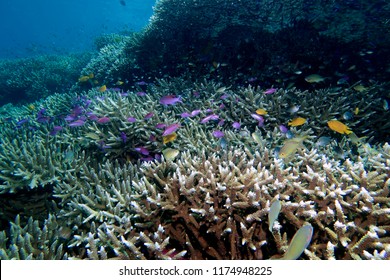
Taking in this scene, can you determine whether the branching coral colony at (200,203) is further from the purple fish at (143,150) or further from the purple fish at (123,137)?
the purple fish at (143,150)

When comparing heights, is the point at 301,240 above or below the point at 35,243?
below

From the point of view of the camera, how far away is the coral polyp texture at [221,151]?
2.31m

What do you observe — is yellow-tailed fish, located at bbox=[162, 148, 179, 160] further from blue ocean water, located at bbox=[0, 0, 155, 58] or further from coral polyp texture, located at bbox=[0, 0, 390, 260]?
blue ocean water, located at bbox=[0, 0, 155, 58]

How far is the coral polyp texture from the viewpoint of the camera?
2311mm

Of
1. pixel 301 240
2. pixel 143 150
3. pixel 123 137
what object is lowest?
pixel 301 240

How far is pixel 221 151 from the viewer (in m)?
3.55

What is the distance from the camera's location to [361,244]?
2.10 metres

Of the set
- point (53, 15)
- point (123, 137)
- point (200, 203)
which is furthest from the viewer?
point (53, 15)

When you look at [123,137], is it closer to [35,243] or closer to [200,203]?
[35,243]

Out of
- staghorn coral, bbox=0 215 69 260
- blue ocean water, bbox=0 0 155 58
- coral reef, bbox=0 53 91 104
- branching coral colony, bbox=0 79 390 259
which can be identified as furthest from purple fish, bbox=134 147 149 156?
blue ocean water, bbox=0 0 155 58

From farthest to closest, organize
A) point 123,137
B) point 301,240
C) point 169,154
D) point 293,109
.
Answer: point 293,109 → point 123,137 → point 169,154 → point 301,240

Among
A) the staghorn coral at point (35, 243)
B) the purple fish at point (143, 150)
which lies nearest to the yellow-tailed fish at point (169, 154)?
the purple fish at point (143, 150)

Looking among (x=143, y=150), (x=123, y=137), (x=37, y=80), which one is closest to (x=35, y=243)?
(x=143, y=150)
